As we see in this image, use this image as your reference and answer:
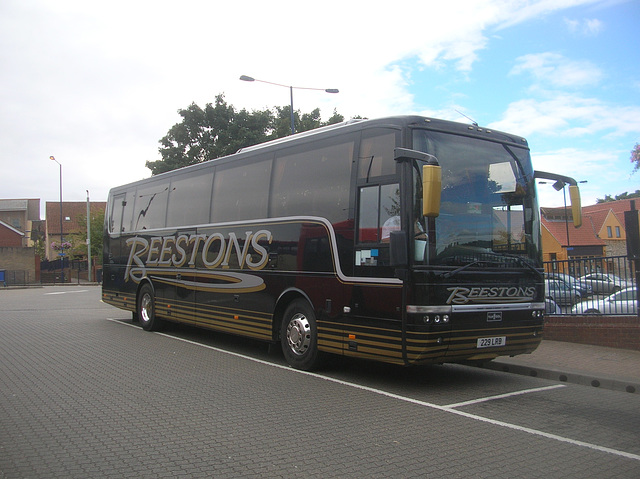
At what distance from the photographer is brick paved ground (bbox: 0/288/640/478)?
4730 millimetres

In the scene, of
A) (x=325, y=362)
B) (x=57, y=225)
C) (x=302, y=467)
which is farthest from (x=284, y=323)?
(x=57, y=225)

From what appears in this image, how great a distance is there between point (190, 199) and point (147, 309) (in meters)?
3.54

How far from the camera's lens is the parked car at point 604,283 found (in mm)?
11109

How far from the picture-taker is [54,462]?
482 centimetres

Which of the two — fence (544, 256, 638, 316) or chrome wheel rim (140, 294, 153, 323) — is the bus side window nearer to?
fence (544, 256, 638, 316)

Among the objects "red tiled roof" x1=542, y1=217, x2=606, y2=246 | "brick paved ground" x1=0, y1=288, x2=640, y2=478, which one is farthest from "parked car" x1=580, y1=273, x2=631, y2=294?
"red tiled roof" x1=542, y1=217, x2=606, y2=246

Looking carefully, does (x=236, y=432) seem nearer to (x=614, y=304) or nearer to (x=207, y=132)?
(x=614, y=304)

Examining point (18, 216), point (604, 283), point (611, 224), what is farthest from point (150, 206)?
point (18, 216)

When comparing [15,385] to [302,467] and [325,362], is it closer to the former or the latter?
[325,362]

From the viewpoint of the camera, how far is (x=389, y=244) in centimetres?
749

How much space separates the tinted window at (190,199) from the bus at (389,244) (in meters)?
1.18

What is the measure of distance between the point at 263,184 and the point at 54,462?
631 cm

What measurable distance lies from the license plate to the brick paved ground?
1494 mm

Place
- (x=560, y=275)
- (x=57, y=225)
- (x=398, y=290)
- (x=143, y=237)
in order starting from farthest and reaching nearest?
(x=57, y=225) < (x=143, y=237) < (x=560, y=275) < (x=398, y=290)
